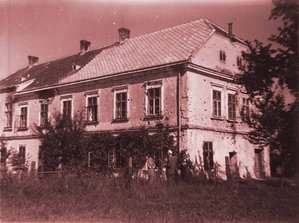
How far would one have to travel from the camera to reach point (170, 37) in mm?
19641

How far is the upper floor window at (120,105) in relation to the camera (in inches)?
744

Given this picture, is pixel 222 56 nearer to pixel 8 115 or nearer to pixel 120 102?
pixel 120 102

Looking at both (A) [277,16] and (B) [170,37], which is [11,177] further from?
(B) [170,37]

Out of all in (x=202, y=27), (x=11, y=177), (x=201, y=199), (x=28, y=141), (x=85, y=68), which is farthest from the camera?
(x=28, y=141)

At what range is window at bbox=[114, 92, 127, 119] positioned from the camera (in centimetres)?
1897

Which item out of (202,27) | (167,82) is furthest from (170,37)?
(167,82)

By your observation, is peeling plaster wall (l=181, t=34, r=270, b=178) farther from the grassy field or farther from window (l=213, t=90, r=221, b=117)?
the grassy field

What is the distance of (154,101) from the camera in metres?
17.7

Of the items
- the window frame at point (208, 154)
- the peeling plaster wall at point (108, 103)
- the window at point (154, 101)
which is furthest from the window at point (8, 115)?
the window frame at point (208, 154)

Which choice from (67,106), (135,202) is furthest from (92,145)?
(135,202)

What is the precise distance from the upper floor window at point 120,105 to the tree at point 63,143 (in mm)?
3412

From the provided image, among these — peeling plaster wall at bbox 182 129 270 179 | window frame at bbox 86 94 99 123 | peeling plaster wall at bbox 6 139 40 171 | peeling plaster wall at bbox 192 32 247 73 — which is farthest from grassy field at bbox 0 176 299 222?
peeling plaster wall at bbox 6 139 40 171

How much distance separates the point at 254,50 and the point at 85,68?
559 inches

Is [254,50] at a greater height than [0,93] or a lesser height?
lesser
